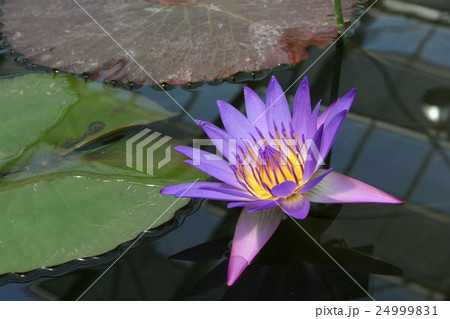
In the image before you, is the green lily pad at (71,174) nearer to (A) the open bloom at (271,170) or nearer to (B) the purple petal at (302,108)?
(A) the open bloom at (271,170)

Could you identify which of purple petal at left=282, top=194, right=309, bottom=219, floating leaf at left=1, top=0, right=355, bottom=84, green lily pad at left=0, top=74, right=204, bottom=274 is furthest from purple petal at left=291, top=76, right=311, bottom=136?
floating leaf at left=1, top=0, right=355, bottom=84

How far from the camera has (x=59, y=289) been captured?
4.72 feet

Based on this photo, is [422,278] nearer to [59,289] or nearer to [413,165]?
[413,165]

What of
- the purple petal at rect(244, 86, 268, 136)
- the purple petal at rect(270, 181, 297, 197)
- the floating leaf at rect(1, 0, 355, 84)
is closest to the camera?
the purple petal at rect(270, 181, 297, 197)

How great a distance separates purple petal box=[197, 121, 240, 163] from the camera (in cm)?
151

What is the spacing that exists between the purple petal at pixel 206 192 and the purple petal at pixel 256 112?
0.24 metres

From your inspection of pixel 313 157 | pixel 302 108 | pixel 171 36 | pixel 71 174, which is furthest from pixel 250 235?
pixel 171 36

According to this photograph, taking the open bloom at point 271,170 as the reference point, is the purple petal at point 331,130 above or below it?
above

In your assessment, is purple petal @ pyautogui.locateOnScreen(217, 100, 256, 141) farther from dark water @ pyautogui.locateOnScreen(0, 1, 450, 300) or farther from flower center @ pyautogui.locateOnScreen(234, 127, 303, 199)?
dark water @ pyautogui.locateOnScreen(0, 1, 450, 300)

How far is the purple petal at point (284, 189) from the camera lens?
51.8 inches

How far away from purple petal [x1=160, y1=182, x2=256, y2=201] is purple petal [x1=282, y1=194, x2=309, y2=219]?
10 cm

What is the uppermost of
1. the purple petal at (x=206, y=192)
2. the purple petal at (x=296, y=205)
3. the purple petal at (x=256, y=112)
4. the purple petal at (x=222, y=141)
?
the purple petal at (x=256, y=112)

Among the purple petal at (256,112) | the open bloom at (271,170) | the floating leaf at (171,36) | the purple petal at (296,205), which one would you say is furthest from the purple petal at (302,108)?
the floating leaf at (171,36)

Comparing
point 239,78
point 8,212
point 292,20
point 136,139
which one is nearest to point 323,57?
point 292,20
